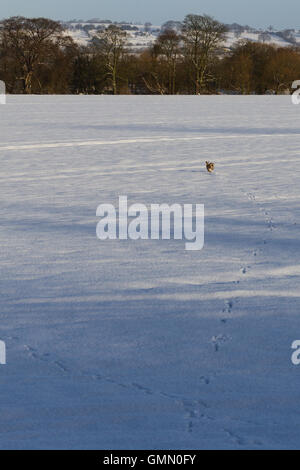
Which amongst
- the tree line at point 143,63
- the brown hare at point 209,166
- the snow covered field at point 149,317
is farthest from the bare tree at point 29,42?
the snow covered field at point 149,317

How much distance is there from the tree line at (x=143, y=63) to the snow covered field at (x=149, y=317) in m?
34.2

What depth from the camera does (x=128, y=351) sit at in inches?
165

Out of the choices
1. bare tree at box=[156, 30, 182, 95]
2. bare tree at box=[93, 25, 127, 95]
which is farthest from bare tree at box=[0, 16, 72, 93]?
bare tree at box=[156, 30, 182, 95]

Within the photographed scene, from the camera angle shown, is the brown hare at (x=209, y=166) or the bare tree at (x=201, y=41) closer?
the brown hare at (x=209, y=166)

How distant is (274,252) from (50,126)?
12.5 meters

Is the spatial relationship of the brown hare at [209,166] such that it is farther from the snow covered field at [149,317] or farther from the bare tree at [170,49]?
the bare tree at [170,49]

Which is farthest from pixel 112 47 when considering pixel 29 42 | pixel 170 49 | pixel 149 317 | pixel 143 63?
pixel 149 317

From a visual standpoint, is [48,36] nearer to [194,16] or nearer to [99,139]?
[194,16]

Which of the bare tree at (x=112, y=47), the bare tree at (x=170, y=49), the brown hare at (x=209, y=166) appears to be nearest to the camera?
the brown hare at (x=209, y=166)

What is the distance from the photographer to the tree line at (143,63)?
44.0 meters

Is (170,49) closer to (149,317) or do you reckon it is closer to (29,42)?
(29,42)

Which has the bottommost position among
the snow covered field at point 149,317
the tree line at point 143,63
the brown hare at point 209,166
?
the snow covered field at point 149,317

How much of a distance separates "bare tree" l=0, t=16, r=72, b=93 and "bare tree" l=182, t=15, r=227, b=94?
8.23 meters

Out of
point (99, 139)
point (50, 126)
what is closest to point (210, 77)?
point (50, 126)
